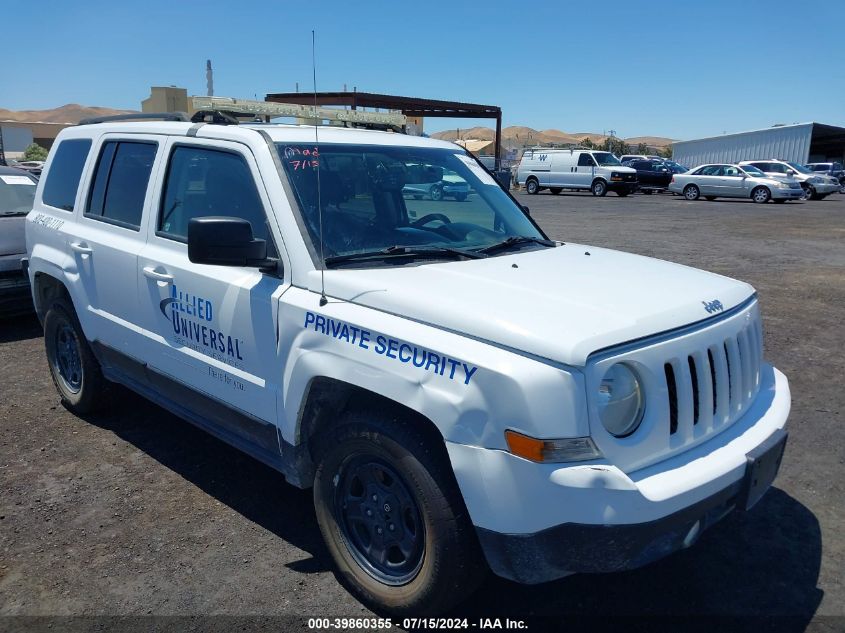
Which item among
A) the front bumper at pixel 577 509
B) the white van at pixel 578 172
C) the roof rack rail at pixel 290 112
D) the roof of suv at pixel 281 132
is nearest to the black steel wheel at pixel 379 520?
the front bumper at pixel 577 509

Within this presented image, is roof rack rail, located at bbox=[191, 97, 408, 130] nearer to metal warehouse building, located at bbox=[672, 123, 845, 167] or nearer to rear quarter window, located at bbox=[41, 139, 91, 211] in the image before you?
rear quarter window, located at bbox=[41, 139, 91, 211]

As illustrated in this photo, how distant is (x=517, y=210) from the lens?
438 centimetres

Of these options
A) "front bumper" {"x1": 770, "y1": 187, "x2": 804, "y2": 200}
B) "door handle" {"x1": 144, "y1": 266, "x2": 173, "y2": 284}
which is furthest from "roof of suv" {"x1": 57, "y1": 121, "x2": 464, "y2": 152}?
"front bumper" {"x1": 770, "y1": 187, "x2": 804, "y2": 200}

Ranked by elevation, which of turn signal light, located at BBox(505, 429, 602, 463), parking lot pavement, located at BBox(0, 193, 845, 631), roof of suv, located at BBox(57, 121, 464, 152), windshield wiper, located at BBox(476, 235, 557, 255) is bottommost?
parking lot pavement, located at BBox(0, 193, 845, 631)

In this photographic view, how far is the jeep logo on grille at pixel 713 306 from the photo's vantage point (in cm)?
284

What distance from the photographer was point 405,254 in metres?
3.27

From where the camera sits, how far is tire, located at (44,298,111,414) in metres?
4.73

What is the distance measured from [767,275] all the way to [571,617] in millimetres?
9173

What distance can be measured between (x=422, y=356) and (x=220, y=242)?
104cm

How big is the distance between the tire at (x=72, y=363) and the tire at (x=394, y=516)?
247 centimetres

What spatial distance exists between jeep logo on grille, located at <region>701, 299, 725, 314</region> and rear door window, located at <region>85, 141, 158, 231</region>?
3053mm

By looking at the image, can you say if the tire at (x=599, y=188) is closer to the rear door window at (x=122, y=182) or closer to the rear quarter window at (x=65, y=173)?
Result: the rear quarter window at (x=65, y=173)

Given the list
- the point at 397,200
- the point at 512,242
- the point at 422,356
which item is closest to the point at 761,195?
the point at 512,242

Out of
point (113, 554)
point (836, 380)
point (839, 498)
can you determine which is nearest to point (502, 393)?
point (113, 554)
